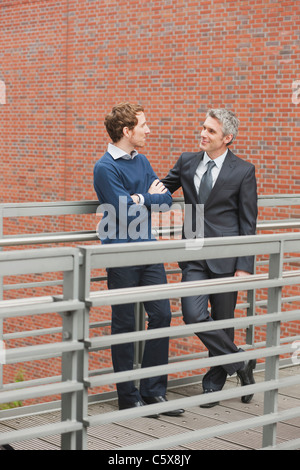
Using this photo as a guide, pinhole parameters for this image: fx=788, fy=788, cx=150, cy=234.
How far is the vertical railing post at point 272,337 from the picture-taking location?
10.8ft

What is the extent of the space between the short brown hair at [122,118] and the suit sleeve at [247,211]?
73 centimetres

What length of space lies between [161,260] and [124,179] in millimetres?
1489

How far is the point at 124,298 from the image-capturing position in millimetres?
2797

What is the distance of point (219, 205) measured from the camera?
14.9 ft

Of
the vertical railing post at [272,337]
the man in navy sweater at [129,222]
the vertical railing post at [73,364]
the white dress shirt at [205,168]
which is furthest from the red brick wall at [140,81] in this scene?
the vertical railing post at [73,364]

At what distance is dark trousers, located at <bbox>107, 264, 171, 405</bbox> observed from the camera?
13.9 feet

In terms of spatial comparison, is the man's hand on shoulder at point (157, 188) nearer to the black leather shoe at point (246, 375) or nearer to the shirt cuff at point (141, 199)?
the shirt cuff at point (141, 199)

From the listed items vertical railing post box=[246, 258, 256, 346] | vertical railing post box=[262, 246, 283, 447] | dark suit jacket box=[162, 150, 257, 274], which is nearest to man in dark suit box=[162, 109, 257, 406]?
dark suit jacket box=[162, 150, 257, 274]

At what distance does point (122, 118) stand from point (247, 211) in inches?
34.9

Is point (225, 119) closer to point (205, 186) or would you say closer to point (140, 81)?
point (205, 186)
